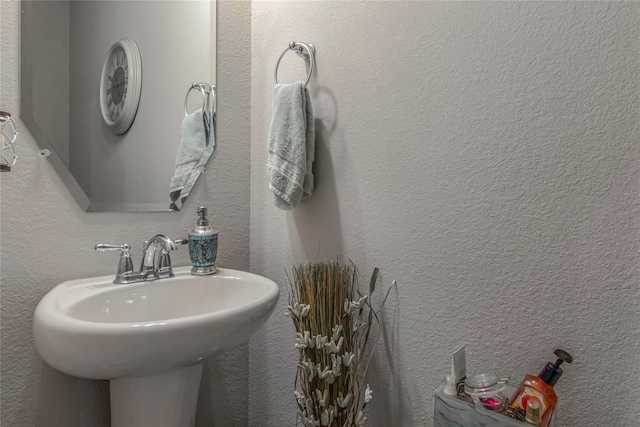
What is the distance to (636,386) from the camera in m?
0.61

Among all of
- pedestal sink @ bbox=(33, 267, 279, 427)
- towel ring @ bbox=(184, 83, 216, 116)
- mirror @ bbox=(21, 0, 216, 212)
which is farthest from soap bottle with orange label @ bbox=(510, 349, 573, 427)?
towel ring @ bbox=(184, 83, 216, 116)

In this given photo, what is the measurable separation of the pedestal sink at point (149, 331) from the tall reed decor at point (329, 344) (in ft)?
0.33

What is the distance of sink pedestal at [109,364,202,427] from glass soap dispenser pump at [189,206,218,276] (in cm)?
28

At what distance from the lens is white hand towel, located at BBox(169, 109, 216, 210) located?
1150 mm

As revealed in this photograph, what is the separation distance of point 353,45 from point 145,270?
0.86 meters

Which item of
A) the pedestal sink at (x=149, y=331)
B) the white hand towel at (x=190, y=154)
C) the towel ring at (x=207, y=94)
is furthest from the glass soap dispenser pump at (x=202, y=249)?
the towel ring at (x=207, y=94)

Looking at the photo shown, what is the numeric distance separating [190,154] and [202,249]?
0.34m

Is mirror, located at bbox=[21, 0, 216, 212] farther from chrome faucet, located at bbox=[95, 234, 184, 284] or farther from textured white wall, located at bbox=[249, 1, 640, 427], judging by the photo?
textured white wall, located at bbox=[249, 1, 640, 427]

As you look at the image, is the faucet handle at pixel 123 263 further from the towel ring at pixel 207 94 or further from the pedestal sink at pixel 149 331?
the towel ring at pixel 207 94

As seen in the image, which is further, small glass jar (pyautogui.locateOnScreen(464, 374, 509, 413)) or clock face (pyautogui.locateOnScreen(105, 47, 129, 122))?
clock face (pyautogui.locateOnScreen(105, 47, 129, 122))

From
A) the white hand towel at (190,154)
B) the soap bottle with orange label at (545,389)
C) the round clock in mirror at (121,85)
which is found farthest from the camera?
the white hand towel at (190,154)

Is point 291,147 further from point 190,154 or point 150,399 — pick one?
point 150,399

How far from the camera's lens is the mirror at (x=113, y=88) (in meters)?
0.91

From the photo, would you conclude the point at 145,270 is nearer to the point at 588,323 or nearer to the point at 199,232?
the point at 199,232
